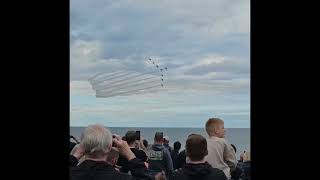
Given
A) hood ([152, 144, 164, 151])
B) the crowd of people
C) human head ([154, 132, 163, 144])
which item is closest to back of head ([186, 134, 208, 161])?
the crowd of people

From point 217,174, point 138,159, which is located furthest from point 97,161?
point 217,174

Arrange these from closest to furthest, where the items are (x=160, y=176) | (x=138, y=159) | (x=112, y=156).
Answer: (x=112, y=156) < (x=138, y=159) < (x=160, y=176)

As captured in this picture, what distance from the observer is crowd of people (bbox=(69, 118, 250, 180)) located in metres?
1.77

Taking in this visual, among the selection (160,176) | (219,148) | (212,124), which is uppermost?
(212,124)

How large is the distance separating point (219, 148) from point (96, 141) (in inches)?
27.7

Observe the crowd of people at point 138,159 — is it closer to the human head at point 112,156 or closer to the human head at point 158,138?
the human head at point 112,156

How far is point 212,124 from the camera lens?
7.73 feet

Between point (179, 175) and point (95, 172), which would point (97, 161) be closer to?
point (95, 172)

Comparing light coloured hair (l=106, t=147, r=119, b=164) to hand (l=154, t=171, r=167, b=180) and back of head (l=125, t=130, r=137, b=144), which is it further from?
back of head (l=125, t=130, r=137, b=144)
